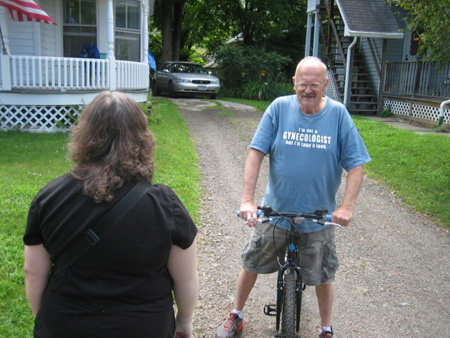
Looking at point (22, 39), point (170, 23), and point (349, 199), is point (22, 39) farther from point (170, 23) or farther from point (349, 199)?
point (170, 23)

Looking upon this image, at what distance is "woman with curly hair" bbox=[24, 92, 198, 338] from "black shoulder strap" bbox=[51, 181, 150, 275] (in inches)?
0.5

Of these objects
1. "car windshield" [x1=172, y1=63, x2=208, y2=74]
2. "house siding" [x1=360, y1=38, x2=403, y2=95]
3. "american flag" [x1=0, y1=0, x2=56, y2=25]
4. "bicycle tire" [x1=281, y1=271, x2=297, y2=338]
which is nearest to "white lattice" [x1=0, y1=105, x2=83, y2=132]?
"american flag" [x1=0, y1=0, x2=56, y2=25]

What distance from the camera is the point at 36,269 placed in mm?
1930

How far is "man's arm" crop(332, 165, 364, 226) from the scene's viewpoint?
9.53 feet

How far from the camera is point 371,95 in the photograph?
17609mm

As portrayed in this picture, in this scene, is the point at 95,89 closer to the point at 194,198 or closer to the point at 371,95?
the point at 194,198

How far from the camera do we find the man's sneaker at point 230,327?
140 inches

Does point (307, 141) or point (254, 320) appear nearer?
point (307, 141)

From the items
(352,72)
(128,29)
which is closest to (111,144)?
(128,29)

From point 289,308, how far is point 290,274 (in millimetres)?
208

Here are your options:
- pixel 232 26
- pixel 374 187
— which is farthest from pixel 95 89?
pixel 232 26

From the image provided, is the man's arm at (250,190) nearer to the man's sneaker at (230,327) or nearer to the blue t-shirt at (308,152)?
the blue t-shirt at (308,152)

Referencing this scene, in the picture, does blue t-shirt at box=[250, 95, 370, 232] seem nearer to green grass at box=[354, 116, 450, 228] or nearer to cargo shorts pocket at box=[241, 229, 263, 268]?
cargo shorts pocket at box=[241, 229, 263, 268]

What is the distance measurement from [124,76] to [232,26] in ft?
64.7
